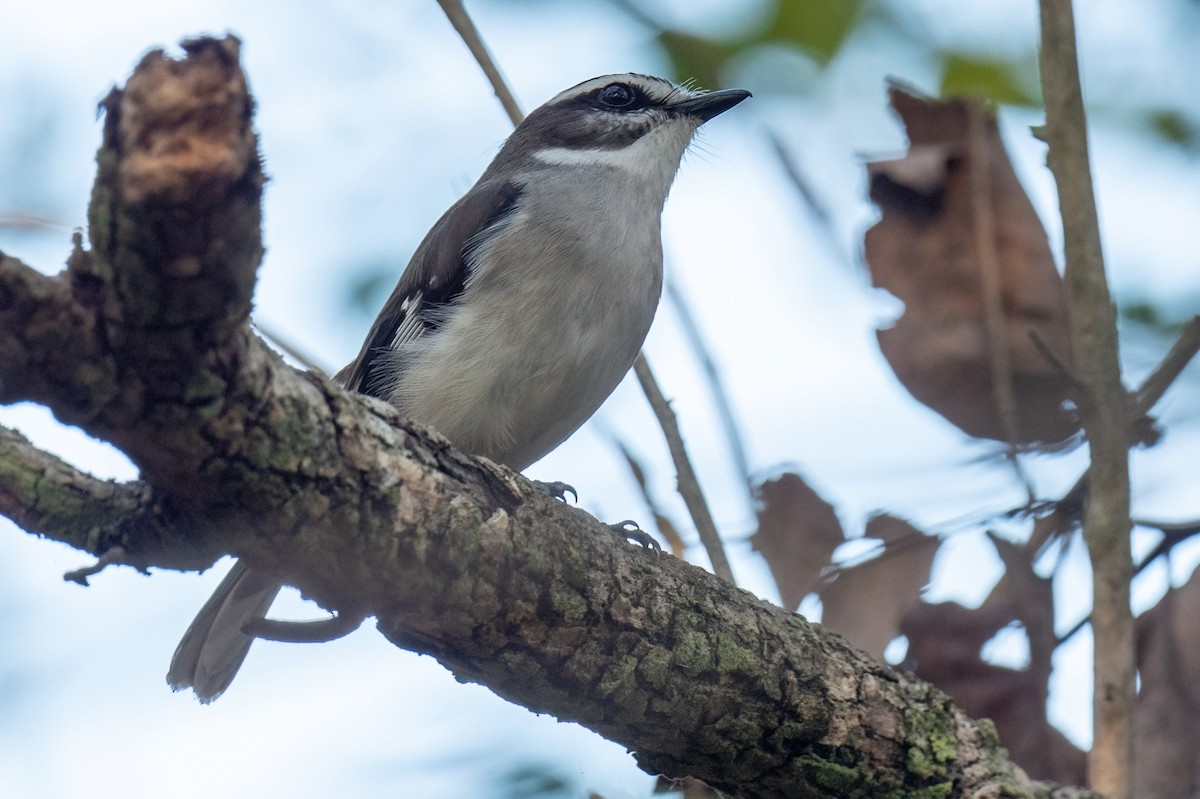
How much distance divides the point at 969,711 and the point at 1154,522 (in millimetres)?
880

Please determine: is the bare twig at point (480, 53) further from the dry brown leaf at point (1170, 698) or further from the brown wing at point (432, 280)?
the dry brown leaf at point (1170, 698)

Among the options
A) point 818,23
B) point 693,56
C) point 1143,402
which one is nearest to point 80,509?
point 1143,402

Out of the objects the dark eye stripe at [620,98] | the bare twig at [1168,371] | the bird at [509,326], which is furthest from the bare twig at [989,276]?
the dark eye stripe at [620,98]

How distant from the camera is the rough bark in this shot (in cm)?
206

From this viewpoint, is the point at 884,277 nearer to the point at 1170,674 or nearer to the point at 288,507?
the point at 1170,674

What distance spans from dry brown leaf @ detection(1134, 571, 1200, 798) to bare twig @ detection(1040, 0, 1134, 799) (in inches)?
7.2

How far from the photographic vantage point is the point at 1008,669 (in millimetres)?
4324

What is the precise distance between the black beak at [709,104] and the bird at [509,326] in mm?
722

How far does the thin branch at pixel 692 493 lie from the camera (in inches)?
181

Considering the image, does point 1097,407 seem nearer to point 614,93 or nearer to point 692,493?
point 692,493

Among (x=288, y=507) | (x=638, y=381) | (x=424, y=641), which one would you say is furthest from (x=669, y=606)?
(x=638, y=381)

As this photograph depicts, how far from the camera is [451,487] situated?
3037 millimetres

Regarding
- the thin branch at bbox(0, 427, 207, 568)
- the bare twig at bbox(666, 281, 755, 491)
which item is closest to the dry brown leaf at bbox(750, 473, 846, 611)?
the bare twig at bbox(666, 281, 755, 491)

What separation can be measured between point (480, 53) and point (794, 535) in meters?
2.27
